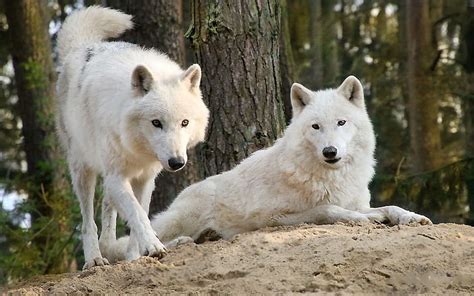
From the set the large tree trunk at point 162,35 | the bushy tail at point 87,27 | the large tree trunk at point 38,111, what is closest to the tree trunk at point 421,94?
the large tree trunk at point 162,35

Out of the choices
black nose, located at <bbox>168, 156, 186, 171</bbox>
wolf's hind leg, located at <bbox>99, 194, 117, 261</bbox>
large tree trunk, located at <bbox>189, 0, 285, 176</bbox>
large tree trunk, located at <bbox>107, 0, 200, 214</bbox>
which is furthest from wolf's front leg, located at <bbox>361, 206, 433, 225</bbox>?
large tree trunk, located at <bbox>107, 0, 200, 214</bbox>

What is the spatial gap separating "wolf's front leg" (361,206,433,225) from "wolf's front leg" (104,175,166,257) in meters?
1.78

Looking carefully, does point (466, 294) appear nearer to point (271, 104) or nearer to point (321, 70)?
point (271, 104)

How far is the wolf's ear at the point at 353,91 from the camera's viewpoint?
7.44 metres

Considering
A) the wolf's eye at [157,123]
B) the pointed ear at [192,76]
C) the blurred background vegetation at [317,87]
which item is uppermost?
the pointed ear at [192,76]

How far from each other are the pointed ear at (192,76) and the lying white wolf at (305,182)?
84 cm

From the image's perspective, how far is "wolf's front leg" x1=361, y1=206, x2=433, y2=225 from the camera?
6789mm

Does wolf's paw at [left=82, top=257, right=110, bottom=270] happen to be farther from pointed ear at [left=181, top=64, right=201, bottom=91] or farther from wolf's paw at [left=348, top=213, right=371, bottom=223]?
wolf's paw at [left=348, top=213, right=371, bottom=223]

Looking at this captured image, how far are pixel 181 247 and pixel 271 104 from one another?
2623 millimetres

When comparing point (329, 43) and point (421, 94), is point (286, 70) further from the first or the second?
point (329, 43)

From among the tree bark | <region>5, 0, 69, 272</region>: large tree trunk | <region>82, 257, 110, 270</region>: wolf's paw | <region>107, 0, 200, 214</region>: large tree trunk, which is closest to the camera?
<region>82, 257, 110, 270</region>: wolf's paw

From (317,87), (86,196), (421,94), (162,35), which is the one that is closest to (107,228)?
(86,196)

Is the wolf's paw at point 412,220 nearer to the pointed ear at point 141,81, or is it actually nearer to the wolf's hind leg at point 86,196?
the pointed ear at point 141,81

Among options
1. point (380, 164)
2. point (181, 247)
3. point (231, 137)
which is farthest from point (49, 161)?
point (181, 247)
